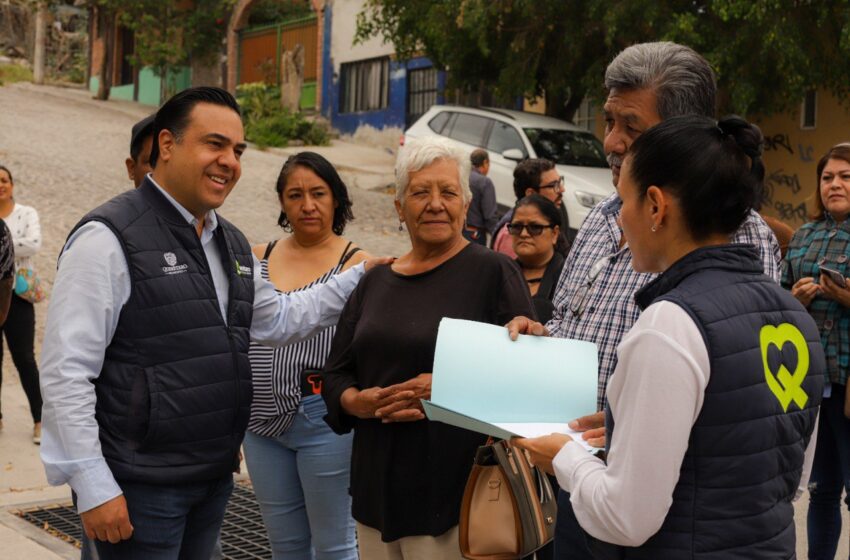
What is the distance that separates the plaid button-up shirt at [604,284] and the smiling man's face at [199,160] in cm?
115

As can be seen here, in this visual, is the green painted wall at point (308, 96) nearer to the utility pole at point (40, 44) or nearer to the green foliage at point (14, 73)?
the utility pole at point (40, 44)

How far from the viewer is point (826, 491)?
5238 mm

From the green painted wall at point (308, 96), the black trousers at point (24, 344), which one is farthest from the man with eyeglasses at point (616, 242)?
the green painted wall at point (308, 96)

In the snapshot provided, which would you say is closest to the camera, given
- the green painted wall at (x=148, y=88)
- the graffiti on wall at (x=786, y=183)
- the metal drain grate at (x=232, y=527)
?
the metal drain grate at (x=232, y=527)

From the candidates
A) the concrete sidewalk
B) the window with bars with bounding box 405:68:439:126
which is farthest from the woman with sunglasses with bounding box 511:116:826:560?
the window with bars with bounding box 405:68:439:126

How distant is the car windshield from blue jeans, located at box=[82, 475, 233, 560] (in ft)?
38.3

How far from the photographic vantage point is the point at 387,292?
3.57 metres

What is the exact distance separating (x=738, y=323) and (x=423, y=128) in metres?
14.2

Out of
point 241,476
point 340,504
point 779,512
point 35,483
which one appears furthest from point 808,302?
point 35,483

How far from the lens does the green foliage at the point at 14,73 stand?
34597 mm

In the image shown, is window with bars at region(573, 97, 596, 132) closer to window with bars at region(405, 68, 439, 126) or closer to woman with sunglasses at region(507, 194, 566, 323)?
window with bars at region(405, 68, 439, 126)

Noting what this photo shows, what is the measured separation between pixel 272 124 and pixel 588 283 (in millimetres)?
21160

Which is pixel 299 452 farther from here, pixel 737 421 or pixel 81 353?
pixel 737 421

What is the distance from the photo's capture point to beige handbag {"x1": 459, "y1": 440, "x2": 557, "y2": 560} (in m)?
3.01
